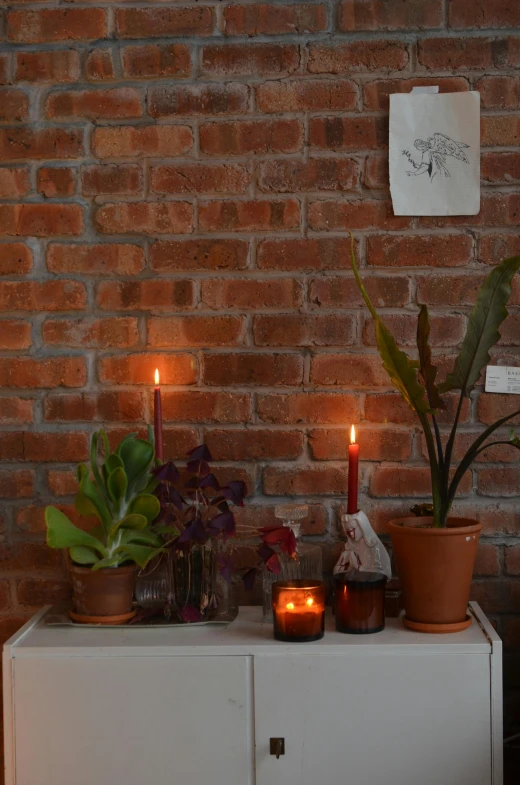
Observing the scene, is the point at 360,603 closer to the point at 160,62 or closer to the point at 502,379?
the point at 502,379

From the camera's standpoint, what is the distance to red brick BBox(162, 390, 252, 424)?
1832 millimetres

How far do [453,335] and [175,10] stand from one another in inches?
36.9

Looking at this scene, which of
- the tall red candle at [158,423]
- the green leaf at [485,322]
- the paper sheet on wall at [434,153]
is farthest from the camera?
the paper sheet on wall at [434,153]

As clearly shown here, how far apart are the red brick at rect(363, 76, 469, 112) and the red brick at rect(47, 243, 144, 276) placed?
60cm

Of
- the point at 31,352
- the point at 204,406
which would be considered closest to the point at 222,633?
the point at 204,406

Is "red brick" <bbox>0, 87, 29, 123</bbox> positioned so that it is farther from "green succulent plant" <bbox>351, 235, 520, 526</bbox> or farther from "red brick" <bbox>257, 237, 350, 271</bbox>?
"green succulent plant" <bbox>351, 235, 520, 526</bbox>

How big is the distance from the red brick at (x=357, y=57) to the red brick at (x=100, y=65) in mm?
436

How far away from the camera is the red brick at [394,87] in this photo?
1.81m

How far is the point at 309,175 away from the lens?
5.99 feet

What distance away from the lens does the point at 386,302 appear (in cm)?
182

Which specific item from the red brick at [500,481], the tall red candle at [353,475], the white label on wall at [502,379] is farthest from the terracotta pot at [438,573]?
the white label on wall at [502,379]

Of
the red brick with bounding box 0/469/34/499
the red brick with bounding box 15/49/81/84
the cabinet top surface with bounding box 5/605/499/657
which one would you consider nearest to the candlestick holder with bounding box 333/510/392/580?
the cabinet top surface with bounding box 5/605/499/657

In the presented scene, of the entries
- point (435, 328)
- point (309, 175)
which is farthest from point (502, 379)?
point (309, 175)

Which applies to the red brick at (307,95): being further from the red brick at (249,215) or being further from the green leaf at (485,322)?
the green leaf at (485,322)
